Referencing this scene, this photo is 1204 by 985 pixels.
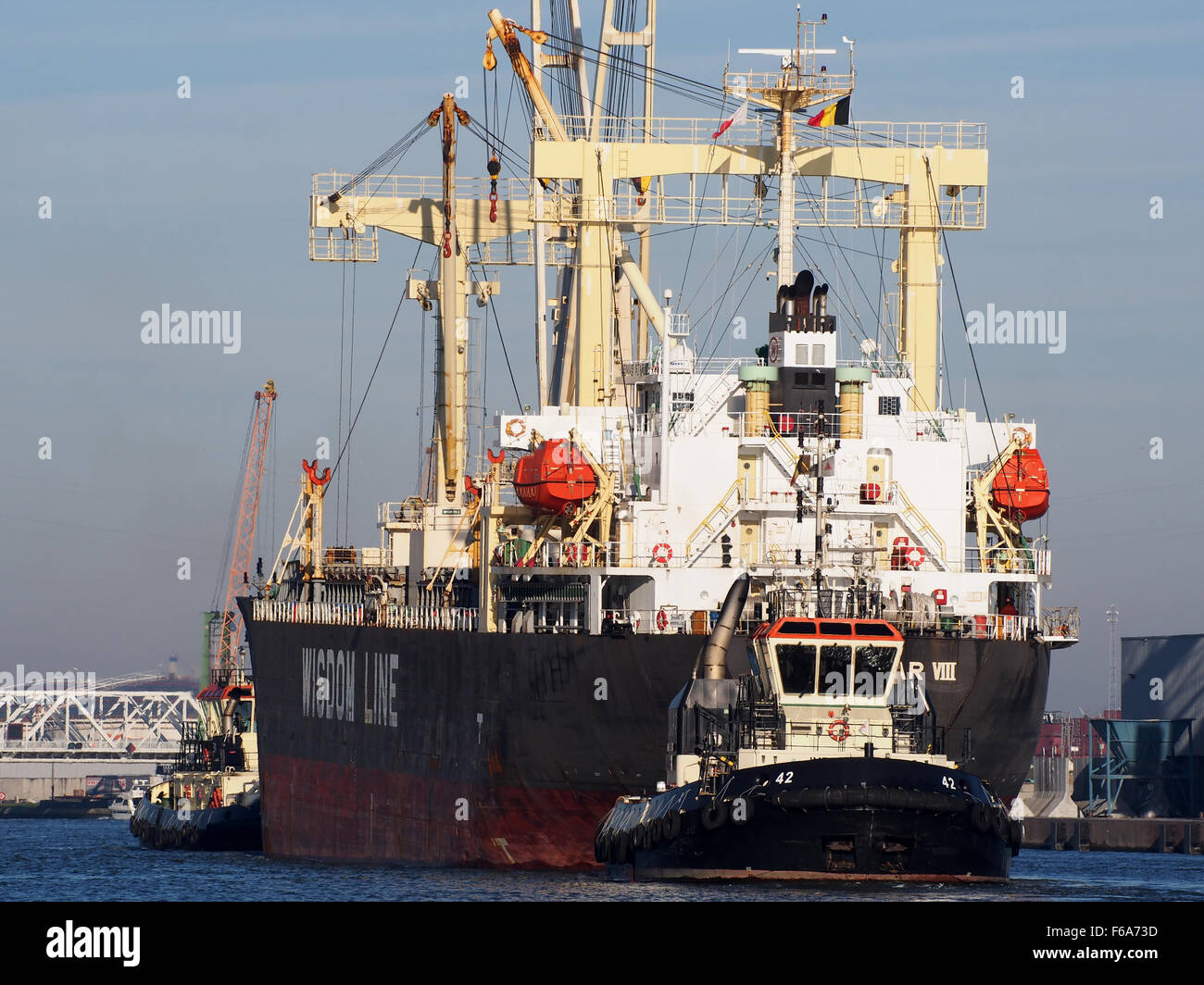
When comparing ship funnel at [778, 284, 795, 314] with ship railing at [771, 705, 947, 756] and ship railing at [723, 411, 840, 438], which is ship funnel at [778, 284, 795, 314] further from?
ship railing at [771, 705, 947, 756]

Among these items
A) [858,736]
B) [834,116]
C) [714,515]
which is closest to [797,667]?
[858,736]

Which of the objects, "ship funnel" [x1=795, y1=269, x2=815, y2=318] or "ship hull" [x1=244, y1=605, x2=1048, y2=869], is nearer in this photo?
"ship hull" [x1=244, y1=605, x2=1048, y2=869]

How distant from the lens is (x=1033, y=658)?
51.3 m

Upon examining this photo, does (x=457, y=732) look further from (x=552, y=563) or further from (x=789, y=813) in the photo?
(x=789, y=813)

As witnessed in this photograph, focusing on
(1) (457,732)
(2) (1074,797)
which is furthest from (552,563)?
(2) (1074,797)

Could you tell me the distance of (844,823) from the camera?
39.2 meters

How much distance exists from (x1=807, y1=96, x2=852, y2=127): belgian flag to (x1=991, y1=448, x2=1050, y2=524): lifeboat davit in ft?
31.4

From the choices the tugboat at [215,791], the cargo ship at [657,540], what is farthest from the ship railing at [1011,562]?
the tugboat at [215,791]

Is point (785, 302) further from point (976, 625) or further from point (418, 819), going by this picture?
point (418, 819)

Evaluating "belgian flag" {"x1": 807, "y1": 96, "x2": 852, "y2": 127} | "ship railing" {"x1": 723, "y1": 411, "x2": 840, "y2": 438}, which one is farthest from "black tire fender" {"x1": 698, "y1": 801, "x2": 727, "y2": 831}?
"belgian flag" {"x1": 807, "y1": 96, "x2": 852, "y2": 127}

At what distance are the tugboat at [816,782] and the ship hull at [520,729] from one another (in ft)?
18.0

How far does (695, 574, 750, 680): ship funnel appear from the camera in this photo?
44344 millimetres

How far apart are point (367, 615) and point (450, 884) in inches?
742
